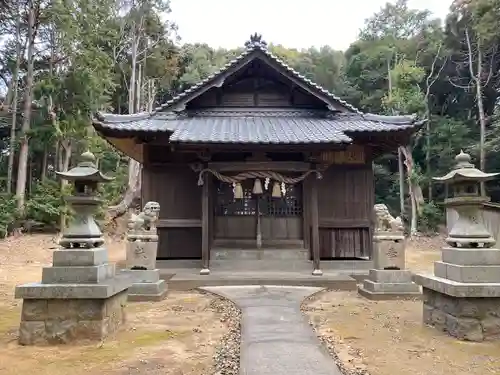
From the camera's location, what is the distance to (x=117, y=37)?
27500mm

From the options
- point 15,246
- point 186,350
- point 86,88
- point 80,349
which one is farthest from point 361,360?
point 86,88

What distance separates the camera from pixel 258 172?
10.8 m

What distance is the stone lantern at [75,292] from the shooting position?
5273 mm

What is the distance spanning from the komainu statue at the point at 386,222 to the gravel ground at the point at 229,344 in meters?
3.48

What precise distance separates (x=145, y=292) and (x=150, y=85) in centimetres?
2534

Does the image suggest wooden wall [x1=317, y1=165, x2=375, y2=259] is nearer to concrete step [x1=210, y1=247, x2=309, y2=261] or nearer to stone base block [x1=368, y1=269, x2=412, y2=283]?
concrete step [x1=210, y1=247, x2=309, y2=261]

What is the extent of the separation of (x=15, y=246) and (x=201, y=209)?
10.1m

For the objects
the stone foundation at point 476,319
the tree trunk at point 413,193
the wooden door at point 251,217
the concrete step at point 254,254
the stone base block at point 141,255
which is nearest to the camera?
the stone foundation at point 476,319

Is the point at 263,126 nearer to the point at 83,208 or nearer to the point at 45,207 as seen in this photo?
the point at 83,208

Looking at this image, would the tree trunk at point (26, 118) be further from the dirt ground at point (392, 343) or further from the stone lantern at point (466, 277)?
the stone lantern at point (466, 277)

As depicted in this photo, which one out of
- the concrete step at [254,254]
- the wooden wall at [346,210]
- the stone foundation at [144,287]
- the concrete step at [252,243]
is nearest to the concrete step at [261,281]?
the concrete step at [254,254]

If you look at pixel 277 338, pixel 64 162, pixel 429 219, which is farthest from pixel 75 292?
pixel 429 219

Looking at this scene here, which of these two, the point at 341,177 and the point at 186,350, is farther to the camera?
the point at 341,177

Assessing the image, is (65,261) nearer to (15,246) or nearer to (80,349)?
(80,349)
